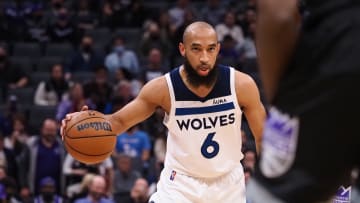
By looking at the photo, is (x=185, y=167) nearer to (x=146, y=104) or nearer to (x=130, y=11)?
(x=146, y=104)

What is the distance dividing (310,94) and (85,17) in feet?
51.8

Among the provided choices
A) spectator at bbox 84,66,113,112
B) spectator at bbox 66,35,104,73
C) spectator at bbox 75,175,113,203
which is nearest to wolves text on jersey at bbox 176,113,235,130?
spectator at bbox 75,175,113,203

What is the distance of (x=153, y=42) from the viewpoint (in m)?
16.6

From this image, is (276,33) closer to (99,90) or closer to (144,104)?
(144,104)

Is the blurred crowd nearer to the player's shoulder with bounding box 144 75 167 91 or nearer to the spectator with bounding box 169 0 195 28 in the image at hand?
the spectator with bounding box 169 0 195 28

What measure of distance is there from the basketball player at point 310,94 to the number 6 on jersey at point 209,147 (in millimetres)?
3602

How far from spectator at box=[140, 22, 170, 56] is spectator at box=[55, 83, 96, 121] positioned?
2738 mm

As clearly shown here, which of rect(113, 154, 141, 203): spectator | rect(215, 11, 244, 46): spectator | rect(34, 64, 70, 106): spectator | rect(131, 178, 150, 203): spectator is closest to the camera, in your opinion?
rect(131, 178, 150, 203): spectator

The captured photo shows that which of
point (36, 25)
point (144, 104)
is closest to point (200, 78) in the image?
point (144, 104)

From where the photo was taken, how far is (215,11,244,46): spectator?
16.7 metres

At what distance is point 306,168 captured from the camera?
2.35 meters

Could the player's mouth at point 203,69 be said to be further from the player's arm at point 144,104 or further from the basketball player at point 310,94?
the basketball player at point 310,94

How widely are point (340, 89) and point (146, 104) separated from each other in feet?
13.1

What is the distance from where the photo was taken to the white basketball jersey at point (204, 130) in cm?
606
